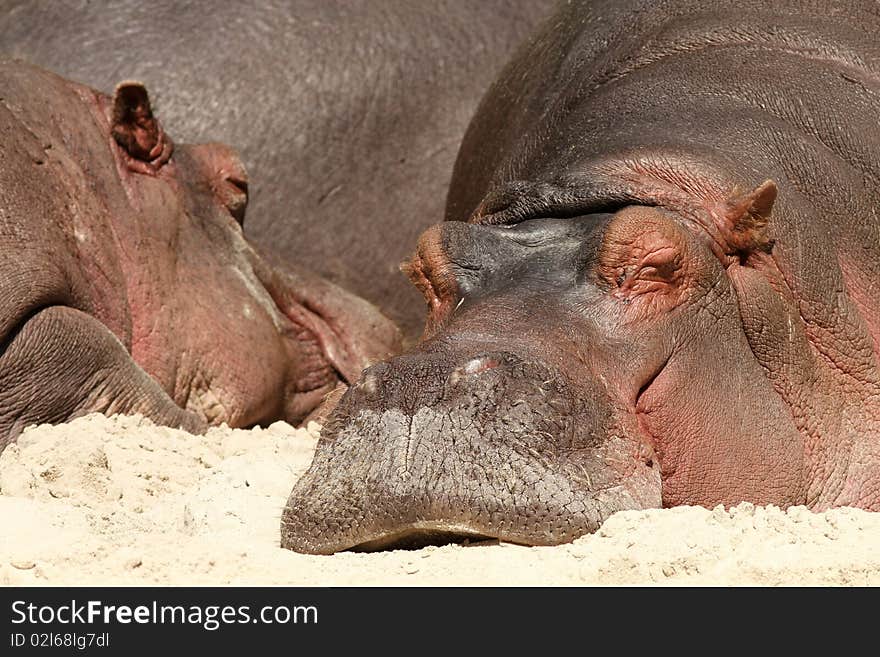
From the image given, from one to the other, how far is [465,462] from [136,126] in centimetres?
257

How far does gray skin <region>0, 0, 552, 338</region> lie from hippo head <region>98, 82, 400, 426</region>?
63 centimetres

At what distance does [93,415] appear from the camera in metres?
4.57

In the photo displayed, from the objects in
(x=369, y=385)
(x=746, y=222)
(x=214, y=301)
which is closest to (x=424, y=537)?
(x=369, y=385)

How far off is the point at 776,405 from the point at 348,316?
2553 millimetres

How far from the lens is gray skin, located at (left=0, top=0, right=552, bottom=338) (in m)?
6.54

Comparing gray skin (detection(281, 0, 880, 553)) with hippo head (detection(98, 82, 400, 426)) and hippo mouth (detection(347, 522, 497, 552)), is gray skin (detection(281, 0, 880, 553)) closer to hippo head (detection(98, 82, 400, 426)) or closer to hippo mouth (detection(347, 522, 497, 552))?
hippo mouth (detection(347, 522, 497, 552))

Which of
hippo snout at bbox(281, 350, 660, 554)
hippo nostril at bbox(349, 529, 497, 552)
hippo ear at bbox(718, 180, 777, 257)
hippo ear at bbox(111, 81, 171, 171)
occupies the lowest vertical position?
hippo ear at bbox(111, 81, 171, 171)

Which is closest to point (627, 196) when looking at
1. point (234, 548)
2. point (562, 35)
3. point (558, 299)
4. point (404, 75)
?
point (558, 299)

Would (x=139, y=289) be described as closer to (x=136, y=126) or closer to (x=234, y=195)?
(x=136, y=126)

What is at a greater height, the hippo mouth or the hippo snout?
the hippo snout

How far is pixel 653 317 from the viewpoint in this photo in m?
3.49

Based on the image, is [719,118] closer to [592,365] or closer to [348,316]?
[592,365]

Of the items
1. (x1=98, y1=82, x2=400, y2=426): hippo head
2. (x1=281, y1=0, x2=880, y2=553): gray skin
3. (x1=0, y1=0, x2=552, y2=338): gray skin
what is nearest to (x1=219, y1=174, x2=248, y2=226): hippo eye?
(x1=98, y1=82, x2=400, y2=426): hippo head

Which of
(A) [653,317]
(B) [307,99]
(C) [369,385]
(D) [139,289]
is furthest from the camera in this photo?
(B) [307,99]
